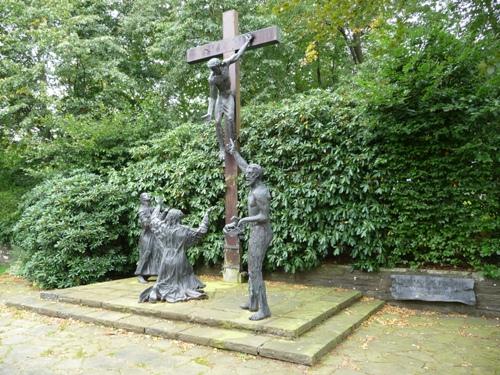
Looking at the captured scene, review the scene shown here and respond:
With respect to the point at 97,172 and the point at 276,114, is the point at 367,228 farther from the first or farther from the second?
the point at 97,172

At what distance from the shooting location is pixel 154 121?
10.7m

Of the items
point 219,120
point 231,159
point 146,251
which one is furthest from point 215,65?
point 146,251

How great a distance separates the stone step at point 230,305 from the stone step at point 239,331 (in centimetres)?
7

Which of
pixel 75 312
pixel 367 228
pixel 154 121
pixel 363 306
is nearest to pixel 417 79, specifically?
pixel 367 228

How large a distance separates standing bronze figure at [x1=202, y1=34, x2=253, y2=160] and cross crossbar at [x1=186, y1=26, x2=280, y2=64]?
0.14 meters

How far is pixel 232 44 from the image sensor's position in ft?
23.1

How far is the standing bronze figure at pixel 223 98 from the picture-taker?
21.4 feet

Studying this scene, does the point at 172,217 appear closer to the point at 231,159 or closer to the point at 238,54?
the point at 231,159

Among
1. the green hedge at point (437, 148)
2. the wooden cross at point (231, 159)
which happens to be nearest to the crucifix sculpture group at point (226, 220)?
the wooden cross at point (231, 159)

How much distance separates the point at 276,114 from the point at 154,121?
187 inches

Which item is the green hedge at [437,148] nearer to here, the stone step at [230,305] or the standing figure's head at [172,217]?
the stone step at [230,305]

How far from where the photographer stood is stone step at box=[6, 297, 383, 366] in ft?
12.7

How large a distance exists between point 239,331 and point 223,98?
157 inches

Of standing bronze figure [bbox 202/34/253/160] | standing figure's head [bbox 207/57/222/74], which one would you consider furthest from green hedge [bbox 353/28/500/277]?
standing figure's head [bbox 207/57/222/74]
